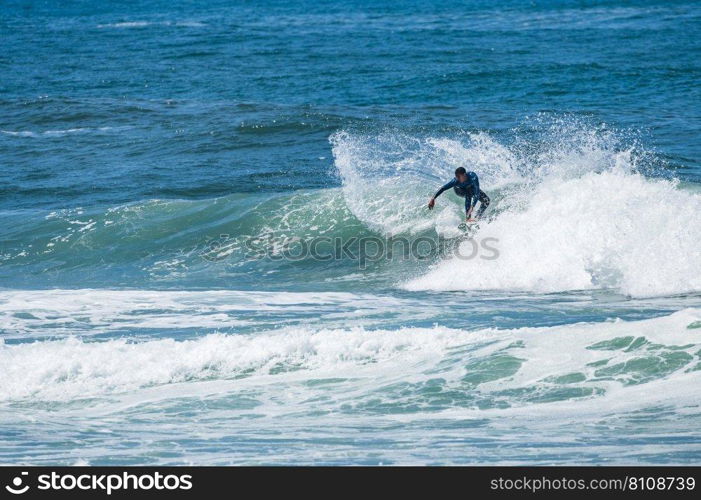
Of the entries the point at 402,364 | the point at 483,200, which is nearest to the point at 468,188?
the point at 483,200

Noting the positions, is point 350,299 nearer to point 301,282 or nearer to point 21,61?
point 301,282

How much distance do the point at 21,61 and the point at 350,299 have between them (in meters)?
29.2

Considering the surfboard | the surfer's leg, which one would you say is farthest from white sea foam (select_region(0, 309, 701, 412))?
the surfboard

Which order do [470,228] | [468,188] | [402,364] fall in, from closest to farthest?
[402,364] < [468,188] < [470,228]

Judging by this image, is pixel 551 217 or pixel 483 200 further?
pixel 551 217

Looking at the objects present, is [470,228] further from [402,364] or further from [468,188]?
[402,364]

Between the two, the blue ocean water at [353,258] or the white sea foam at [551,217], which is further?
the white sea foam at [551,217]

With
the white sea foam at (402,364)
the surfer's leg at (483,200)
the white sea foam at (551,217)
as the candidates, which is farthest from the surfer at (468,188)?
the white sea foam at (402,364)

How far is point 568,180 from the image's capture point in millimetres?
18203

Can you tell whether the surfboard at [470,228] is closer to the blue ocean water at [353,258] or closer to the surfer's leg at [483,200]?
the blue ocean water at [353,258]

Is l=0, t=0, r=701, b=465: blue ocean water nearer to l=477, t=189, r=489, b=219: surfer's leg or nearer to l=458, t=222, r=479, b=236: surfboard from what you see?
l=458, t=222, r=479, b=236: surfboard

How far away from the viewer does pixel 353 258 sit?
17375 millimetres

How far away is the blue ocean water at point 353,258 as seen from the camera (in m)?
9.45

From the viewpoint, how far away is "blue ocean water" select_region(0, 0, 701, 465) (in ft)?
31.0
